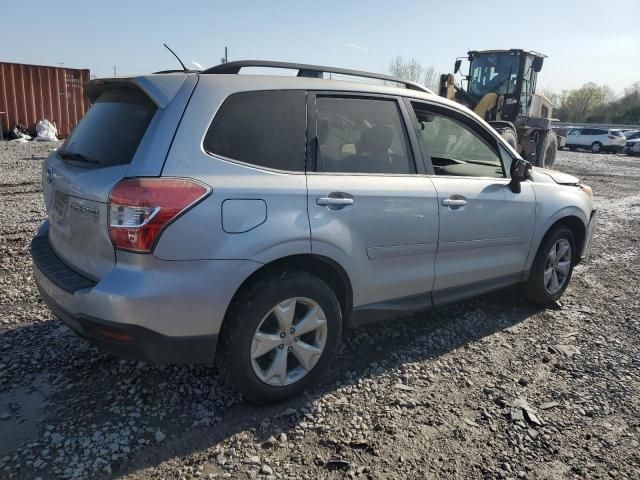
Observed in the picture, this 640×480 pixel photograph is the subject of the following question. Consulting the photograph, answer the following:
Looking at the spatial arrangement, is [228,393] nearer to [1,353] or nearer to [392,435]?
[392,435]

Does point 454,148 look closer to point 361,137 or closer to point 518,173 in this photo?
point 518,173

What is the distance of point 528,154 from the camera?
1407 centimetres

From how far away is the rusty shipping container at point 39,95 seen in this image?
18203mm

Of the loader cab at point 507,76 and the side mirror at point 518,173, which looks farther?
the loader cab at point 507,76

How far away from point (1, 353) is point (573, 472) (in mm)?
3452

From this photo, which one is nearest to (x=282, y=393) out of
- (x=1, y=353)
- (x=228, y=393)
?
(x=228, y=393)

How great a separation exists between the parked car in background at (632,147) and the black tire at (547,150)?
18.8 metres

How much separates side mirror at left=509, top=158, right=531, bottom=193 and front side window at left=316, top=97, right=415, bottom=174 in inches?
41.9

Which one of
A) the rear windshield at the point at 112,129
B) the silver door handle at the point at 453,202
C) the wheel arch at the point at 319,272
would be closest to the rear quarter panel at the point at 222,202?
the wheel arch at the point at 319,272

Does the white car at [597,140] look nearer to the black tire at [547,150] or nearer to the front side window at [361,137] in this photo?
the black tire at [547,150]

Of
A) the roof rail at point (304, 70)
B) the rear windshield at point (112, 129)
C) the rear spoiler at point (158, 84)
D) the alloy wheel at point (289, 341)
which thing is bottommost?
the alloy wheel at point (289, 341)

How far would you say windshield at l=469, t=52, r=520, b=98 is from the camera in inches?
557

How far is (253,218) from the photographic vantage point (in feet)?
8.64

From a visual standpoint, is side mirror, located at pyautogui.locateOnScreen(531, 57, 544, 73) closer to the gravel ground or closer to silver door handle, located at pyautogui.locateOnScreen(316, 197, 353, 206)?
the gravel ground
